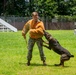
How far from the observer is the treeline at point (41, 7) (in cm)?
7056

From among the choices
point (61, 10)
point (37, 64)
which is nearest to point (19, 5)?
point (61, 10)

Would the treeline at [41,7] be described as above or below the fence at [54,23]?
above

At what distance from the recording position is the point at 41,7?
7125cm

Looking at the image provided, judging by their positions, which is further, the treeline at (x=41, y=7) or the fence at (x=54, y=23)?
the treeline at (x=41, y=7)

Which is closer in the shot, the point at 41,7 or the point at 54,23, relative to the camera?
the point at 54,23

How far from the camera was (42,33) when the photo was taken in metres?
12.1

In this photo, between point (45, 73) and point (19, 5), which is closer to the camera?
point (45, 73)

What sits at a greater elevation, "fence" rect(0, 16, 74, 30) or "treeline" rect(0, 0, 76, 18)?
"treeline" rect(0, 0, 76, 18)

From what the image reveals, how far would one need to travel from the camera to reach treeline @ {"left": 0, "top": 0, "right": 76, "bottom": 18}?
2778 inches

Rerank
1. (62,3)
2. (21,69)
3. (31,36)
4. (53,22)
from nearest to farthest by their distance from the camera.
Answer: (21,69), (31,36), (53,22), (62,3)

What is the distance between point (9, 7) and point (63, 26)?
12.7 m

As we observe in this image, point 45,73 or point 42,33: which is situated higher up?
point 42,33

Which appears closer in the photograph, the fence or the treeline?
the fence

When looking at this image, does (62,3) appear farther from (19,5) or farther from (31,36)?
(31,36)
